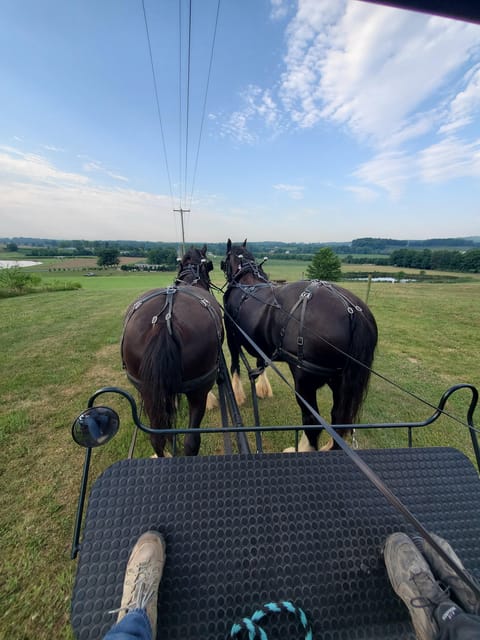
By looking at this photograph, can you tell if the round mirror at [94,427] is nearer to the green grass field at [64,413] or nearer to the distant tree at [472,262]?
the green grass field at [64,413]

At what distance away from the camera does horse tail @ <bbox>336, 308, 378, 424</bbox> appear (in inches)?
90.7

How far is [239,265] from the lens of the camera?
4.66 m

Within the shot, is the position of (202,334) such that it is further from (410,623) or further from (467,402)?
(467,402)

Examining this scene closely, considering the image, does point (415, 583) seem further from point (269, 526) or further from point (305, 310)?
point (305, 310)

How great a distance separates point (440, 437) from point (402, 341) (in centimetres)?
426

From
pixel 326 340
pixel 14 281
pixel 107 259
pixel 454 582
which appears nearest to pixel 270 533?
pixel 454 582

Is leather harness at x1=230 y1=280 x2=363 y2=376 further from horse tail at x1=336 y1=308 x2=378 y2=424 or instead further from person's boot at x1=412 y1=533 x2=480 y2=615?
person's boot at x1=412 y1=533 x2=480 y2=615

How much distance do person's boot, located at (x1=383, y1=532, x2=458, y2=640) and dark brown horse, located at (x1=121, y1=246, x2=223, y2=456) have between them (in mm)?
1503

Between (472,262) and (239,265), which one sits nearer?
(239,265)

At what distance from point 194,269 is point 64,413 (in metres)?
2.82

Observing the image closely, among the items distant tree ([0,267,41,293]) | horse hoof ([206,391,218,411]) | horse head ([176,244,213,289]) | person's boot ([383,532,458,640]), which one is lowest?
horse hoof ([206,391,218,411])

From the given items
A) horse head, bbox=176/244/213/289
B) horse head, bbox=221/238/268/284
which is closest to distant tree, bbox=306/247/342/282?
horse head, bbox=221/238/268/284

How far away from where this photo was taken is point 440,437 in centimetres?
316

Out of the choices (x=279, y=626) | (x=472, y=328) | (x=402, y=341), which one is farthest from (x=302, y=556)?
(x=472, y=328)
